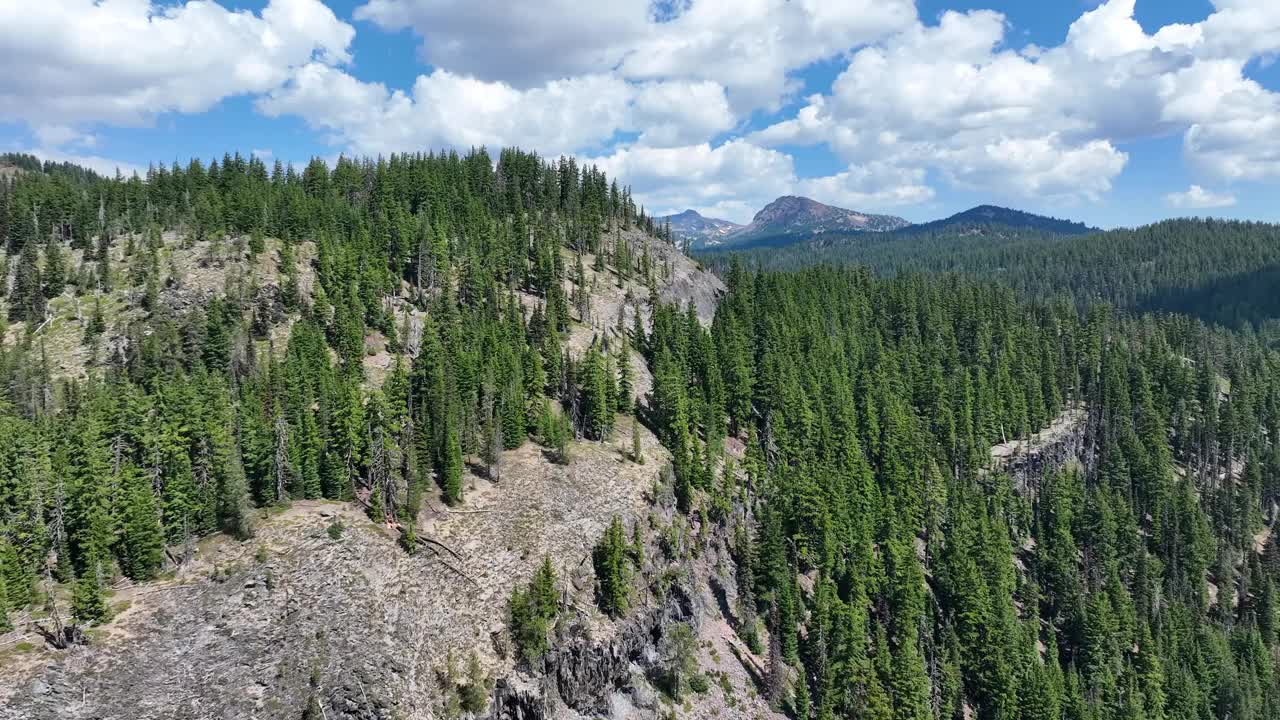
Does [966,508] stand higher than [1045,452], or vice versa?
[1045,452]

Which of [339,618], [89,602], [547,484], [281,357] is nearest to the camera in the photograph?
[89,602]

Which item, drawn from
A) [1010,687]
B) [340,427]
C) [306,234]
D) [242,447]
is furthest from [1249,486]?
[306,234]

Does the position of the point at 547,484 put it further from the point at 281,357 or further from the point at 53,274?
the point at 53,274

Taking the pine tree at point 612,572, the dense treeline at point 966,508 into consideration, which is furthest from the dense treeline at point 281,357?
the dense treeline at point 966,508

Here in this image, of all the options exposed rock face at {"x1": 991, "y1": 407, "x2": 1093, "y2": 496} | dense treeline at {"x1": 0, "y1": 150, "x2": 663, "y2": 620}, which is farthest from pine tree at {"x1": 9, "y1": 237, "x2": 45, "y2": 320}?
exposed rock face at {"x1": 991, "y1": 407, "x2": 1093, "y2": 496}

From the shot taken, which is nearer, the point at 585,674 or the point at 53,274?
the point at 585,674

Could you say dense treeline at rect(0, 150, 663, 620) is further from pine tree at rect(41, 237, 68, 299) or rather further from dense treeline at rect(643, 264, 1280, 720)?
dense treeline at rect(643, 264, 1280, 720)

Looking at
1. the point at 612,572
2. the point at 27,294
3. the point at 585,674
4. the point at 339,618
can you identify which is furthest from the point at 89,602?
the point at 27,294
